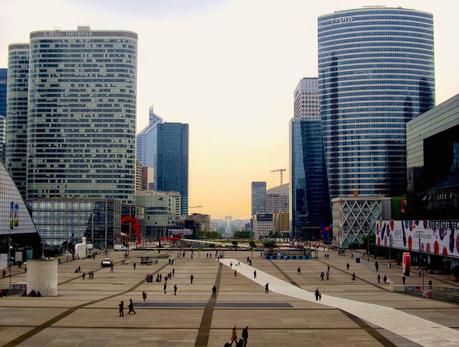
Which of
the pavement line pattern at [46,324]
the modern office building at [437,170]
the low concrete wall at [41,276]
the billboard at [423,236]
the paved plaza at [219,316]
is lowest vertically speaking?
the paved plaza at [219,316]

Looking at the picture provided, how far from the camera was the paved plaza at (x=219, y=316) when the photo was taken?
41.4m

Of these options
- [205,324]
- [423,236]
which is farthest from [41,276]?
[423,236]

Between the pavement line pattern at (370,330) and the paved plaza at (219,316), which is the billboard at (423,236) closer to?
the paved plaza at (219,316)

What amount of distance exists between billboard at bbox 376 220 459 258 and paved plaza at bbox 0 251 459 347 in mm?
16891

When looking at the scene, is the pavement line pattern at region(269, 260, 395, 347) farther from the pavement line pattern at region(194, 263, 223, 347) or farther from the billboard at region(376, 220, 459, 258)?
the billboard at region(376, 220, 459, 258)

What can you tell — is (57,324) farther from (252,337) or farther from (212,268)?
(212,268)

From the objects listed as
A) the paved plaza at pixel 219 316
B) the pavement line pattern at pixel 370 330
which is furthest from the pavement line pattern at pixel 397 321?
the pavement line pattern at pixel 370 330

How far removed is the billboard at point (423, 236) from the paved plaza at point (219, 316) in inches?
665

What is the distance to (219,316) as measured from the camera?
50.8 metres

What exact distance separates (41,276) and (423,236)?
67353 millimetres

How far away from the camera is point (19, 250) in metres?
126

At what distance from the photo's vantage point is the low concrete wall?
6494cm

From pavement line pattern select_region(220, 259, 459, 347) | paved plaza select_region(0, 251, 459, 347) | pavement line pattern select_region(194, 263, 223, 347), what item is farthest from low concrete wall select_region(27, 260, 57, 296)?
pavement line pattern select_region(220, 259, 459, 347)

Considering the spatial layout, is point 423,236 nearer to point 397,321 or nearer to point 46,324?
point 397,321
